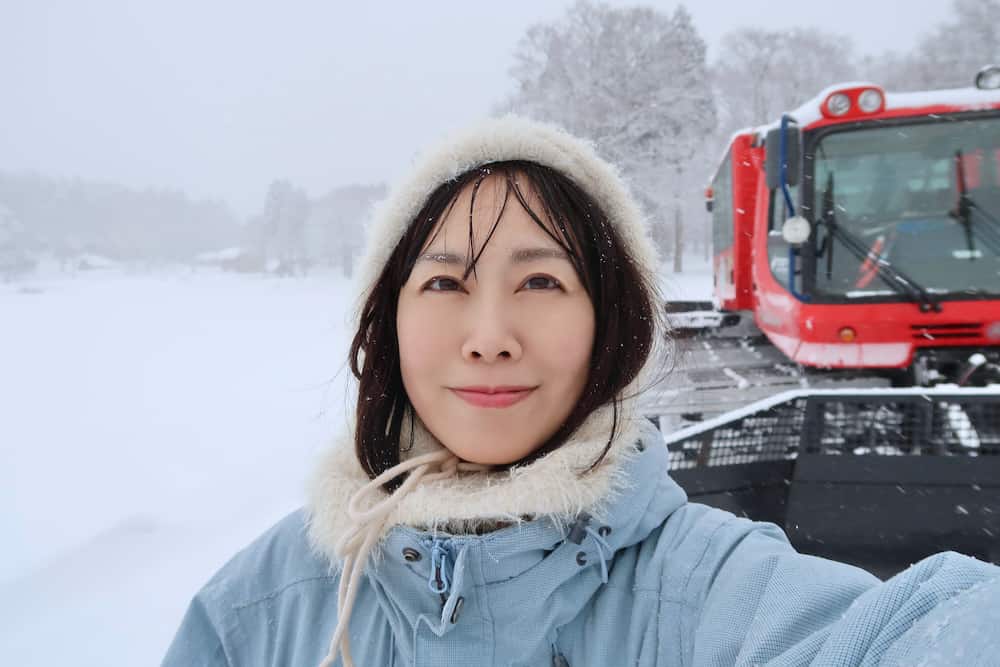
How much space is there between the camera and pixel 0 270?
29516mm

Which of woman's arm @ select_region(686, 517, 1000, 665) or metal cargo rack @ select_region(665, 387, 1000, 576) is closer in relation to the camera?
woman's arm @ select_region(686, 517, 1000, 665)

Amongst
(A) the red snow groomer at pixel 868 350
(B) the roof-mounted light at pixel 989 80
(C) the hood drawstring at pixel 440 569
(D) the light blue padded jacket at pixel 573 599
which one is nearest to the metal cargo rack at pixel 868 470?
(A) the red snow groomer at pixel 868 350

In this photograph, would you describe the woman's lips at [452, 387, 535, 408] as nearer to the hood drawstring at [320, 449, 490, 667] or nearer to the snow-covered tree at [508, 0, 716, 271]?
the hood drawstring at [320, 449, 490, 667]

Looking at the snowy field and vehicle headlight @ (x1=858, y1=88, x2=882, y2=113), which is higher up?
vehicle headlight @ (x1=858, y1=88, x2=882, y2=113)

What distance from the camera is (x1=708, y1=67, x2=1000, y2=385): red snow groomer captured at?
13.3 ft

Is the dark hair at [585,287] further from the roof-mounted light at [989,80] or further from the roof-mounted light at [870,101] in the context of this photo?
the roof-mounted light at [989,80]

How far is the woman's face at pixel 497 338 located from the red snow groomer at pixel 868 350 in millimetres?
2029

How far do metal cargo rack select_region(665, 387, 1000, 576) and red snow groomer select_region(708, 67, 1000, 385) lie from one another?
126cm

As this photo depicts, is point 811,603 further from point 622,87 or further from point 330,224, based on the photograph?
point 330,224

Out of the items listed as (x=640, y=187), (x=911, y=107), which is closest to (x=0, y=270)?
(x=640, y=187)

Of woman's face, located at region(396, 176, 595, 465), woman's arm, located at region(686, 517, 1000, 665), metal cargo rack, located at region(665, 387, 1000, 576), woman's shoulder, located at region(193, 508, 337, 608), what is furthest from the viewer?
metal cargo rack, located at region(665, 387, 1000, 576)

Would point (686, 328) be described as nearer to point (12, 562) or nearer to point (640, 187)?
point (12, 562)

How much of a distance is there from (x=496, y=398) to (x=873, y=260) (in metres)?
3.95

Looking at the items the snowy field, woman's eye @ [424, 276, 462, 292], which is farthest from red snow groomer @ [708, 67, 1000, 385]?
woman's eye @ [424, 276, 462, 292]
